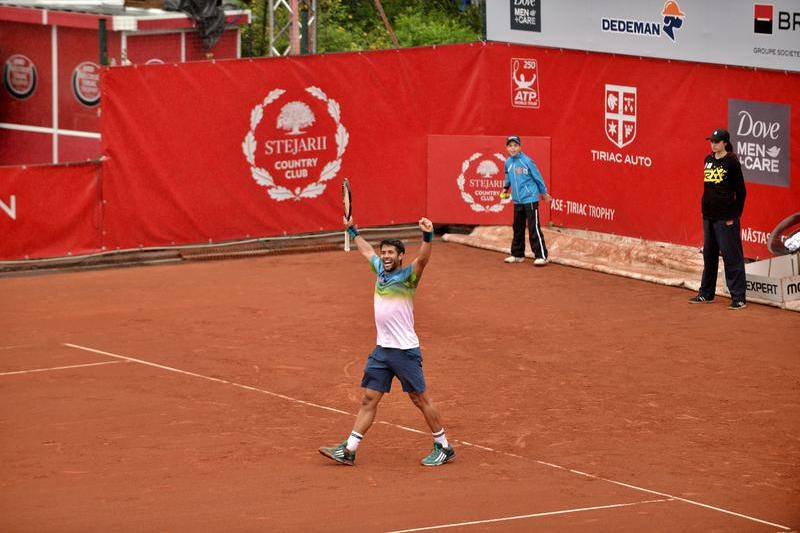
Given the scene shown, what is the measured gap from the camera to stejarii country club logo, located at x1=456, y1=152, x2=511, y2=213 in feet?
77.0

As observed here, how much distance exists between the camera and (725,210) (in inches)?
712

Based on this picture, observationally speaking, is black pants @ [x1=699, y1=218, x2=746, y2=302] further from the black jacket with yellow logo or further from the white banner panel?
the white banner panel

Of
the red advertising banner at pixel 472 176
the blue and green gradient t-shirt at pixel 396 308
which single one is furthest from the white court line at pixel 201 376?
the red advertising banner at pixel 472 176

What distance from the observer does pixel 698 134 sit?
818 inches

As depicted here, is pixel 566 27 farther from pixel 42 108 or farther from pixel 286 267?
pixel 42 108

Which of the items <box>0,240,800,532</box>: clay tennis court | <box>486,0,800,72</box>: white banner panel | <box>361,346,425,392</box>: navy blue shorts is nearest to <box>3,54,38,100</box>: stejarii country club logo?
<box>0,240,800,532</box>: clay tennis court

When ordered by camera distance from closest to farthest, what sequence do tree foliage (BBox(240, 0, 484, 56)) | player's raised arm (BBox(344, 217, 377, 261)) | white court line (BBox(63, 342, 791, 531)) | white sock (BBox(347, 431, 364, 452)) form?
white court line (BBox(63, 342, 791, 531)), white sock (BBox(347, 431, 364, 452)), player's raised arm (BBox(344, 217, 377, 261)), tree foliage (BBox(240, 0, 484, 56))

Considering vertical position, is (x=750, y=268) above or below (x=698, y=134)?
below

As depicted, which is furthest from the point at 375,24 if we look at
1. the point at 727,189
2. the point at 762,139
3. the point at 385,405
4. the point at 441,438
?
the point at 441,438

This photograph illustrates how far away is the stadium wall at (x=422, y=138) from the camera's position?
20.6 meters

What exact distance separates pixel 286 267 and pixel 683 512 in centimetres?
1204

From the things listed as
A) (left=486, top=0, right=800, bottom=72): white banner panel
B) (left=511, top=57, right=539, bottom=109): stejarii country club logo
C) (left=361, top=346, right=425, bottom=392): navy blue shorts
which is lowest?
(left=361, top=346, right=425, bottom=392): navy blue shorts

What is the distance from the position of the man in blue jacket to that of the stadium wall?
1.57 m

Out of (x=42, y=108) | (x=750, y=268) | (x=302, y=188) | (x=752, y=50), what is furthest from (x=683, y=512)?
(x=42, y=108)
